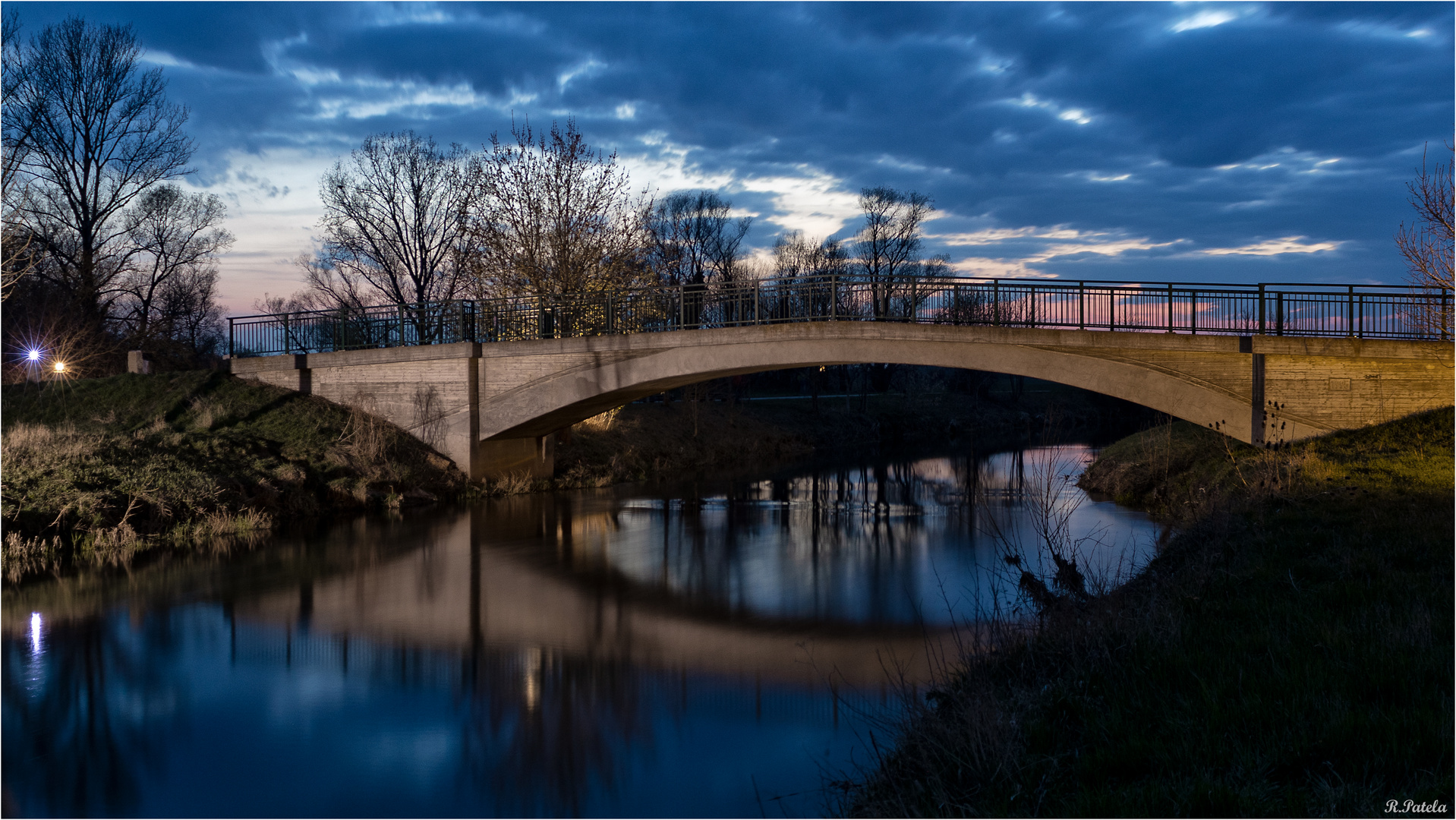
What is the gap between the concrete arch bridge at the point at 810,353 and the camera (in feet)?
54.2

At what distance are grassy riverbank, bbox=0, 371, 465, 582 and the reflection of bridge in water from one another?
14.4 ft

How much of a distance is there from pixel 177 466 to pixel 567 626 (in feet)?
36.9

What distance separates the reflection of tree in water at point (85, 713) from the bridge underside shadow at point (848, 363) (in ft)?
37.6

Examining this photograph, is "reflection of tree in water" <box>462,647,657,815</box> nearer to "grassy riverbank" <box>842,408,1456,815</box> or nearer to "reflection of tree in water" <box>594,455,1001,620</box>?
"grassy riverbank" <box>842,408,1456,815</box>

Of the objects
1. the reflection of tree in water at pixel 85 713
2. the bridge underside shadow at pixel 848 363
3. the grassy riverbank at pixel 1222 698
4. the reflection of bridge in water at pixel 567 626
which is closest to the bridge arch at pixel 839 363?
the bridge underside shadow at pixel 848 363

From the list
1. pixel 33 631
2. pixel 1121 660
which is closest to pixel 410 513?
pixel 33 631

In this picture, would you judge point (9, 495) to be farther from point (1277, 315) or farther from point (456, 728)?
point (1277, 315)

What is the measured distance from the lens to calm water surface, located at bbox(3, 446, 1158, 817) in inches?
268

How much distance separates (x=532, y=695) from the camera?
8.77 m

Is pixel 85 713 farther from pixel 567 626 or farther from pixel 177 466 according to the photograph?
pixel 177 466

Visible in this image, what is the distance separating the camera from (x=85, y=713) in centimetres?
829

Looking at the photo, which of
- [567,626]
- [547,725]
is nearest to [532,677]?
[547,725]

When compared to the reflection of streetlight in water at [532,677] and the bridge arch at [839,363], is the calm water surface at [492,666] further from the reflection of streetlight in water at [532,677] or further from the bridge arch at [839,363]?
the bridge arch at [839,363]

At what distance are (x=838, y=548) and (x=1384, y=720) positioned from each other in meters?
12.1
